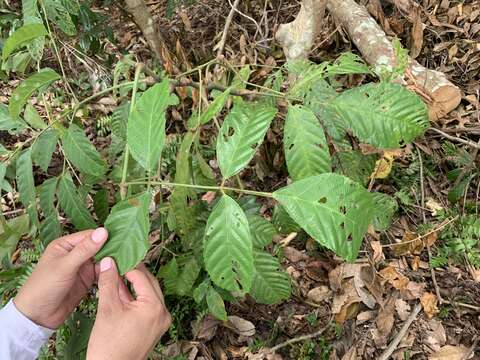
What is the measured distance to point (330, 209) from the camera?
883 millimetres

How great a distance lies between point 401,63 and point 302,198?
61 cm

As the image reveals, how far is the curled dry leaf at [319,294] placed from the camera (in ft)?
6.79

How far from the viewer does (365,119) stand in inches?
42.0

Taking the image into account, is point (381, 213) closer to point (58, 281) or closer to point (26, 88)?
point (58, 281)

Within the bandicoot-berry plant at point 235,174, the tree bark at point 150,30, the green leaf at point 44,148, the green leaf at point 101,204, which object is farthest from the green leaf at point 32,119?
the tree bark at point 150,30

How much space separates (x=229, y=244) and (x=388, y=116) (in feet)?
1.45

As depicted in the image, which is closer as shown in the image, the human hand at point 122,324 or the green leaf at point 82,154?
the human hand at point 122,324

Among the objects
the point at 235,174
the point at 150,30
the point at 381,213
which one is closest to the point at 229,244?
the point at 235,174

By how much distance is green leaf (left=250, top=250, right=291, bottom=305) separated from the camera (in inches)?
55.6

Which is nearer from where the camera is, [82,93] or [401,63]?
[401,63]

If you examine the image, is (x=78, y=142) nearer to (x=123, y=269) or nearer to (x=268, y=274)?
(x=123, y=269)

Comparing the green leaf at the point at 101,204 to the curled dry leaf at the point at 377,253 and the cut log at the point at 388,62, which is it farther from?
the cut log at the point at 388,62

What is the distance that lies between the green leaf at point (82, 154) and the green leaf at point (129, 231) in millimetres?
308

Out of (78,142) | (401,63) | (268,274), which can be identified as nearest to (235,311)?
(268,274)
